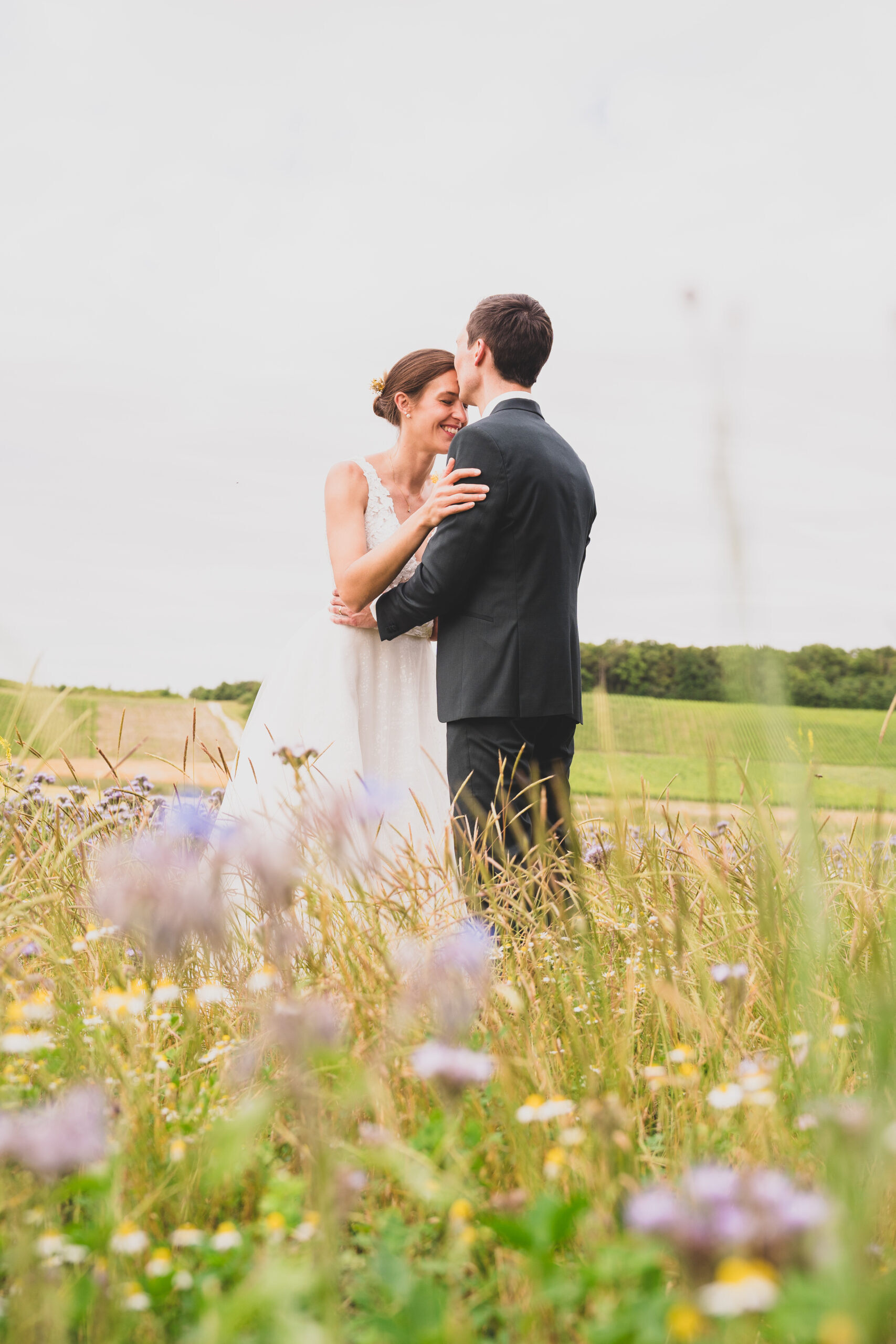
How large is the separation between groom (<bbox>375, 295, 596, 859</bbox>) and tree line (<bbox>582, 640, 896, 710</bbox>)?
1.23 metres

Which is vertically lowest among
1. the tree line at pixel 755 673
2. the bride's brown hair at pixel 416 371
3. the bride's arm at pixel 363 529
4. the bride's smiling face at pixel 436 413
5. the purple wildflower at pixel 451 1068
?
the purple wildflower at pixel 451 1068

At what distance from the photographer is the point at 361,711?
4.00m

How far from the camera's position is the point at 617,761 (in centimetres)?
127

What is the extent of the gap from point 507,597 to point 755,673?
2367mm

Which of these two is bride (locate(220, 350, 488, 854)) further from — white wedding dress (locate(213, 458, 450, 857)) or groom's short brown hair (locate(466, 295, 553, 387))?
groom's short brown hair (locate(466, 295, 553, 387))

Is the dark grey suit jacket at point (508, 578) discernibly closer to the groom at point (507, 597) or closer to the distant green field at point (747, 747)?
the groom at point (507, 597)

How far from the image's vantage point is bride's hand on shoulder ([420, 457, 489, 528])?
3.08 metres

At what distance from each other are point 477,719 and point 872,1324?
252 cm

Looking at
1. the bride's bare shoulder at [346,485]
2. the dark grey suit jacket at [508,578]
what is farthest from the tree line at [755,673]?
the bride's bare shoulder at [346,485]

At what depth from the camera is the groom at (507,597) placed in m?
3.13

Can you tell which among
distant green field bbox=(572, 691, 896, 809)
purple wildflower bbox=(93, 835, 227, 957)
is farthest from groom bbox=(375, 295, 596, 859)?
purple wildflower bbox=(93, 835, 227, 957)

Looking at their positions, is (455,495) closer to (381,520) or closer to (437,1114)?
(381,520)

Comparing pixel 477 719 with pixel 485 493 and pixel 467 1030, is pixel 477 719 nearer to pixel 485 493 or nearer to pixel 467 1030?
pixel 485 493

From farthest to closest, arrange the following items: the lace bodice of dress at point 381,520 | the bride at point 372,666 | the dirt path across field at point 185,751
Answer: the lace bodice of dress at point 381,520, the bride at point 372,666, the dirt path across field at point 185,751
